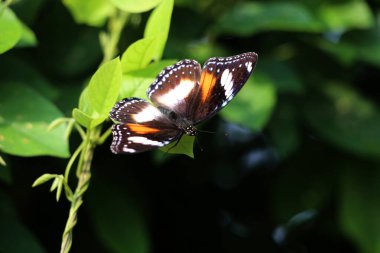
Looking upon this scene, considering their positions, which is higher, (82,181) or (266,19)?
(82,181)

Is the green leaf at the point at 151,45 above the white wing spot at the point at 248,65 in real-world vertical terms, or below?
above

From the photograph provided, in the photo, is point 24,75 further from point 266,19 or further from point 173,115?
point 266,19

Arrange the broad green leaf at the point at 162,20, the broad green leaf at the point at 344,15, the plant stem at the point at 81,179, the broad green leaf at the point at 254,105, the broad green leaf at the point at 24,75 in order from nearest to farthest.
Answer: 1. the plant stem at the point at 81,179
2. the broad green leaf at the point at 162,20
3. the broad green leaf at the point at 24,75
4. the broad green leaf at the point at 254,105
5. the broad green leaf at the point at 344,15

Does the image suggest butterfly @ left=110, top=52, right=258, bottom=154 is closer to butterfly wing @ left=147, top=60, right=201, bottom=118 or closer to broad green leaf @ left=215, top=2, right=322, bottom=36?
butterfly wing @ left=147, top=60, right=201, bottom=118

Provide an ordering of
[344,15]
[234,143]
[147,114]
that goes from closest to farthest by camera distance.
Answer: [147,114]
[344,15]
[234,143]

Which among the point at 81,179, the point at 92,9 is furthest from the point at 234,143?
the point at 81,179

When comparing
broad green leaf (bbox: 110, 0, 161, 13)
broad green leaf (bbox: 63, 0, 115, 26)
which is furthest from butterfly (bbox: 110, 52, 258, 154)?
broad green leaf (bbox: 63, 0, 115, 26)

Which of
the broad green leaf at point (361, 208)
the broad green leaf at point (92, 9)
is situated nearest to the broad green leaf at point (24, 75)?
the broad green leaf at point (92, 9)

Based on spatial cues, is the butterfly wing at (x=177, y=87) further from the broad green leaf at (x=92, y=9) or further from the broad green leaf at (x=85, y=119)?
the broad green leaf at (x=92, y=9)
